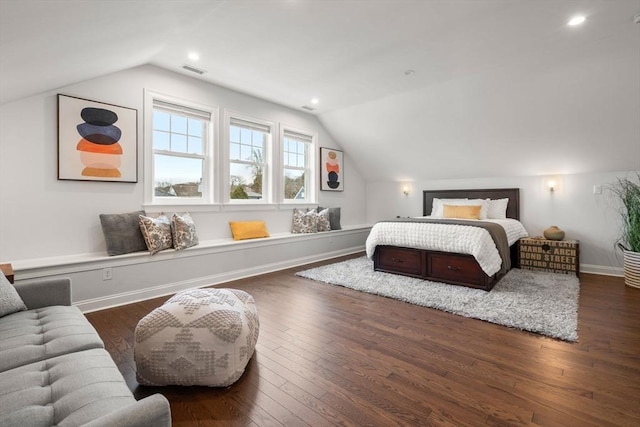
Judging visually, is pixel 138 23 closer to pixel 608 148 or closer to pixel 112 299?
pixel 112 299

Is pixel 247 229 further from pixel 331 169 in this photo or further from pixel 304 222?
pixel 331 169

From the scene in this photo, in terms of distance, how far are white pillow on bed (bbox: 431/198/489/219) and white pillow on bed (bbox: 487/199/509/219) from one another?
74 millimetres

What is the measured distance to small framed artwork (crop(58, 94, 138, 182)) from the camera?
10.2 feet

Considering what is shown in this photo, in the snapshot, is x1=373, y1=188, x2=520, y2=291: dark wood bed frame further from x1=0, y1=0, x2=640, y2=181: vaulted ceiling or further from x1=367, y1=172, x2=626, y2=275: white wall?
x1=0, y1=0, x2=640, y2=181: vaulted ceiling

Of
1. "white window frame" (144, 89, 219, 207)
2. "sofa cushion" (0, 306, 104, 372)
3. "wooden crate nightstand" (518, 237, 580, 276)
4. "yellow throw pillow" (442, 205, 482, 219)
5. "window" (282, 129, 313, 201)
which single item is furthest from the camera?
"window" (282, 129, 313, 201)

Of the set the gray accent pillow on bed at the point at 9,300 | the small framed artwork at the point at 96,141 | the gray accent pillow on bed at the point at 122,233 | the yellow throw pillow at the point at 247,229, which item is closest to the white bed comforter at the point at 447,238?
the yellow throw pillow at the point at 247,229

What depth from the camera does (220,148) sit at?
4.34 metres

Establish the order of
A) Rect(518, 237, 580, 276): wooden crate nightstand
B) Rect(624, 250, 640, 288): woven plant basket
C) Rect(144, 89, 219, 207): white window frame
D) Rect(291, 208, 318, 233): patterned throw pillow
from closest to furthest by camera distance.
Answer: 1. Rect(624, 250, 640, 288): woven plant basket
2. Rect(144, 89, 219, 207): white window frame
3. Rect(518, 237, 580, 276): wooden crate nightstand
4. Rect(291, 208, 318, 233): patterned throw pillow

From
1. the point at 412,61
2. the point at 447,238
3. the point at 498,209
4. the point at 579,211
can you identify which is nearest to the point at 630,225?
the point at 579,211

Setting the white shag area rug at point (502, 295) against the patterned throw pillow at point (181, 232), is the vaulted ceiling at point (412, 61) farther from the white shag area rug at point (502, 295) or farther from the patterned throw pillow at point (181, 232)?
the white shag area rug at point (502, 295)

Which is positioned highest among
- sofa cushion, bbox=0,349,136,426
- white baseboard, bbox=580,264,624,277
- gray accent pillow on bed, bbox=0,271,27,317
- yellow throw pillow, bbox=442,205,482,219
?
yellow throw pillow, bbox=442,205,482,219

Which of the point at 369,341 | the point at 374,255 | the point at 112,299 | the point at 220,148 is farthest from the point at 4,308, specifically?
the point at 374,255

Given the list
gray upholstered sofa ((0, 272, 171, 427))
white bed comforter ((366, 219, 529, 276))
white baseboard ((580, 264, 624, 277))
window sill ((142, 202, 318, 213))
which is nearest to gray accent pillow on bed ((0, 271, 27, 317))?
gray upholstered sofa ((0, 272, 171, 427))

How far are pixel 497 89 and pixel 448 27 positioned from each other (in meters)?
1.60
